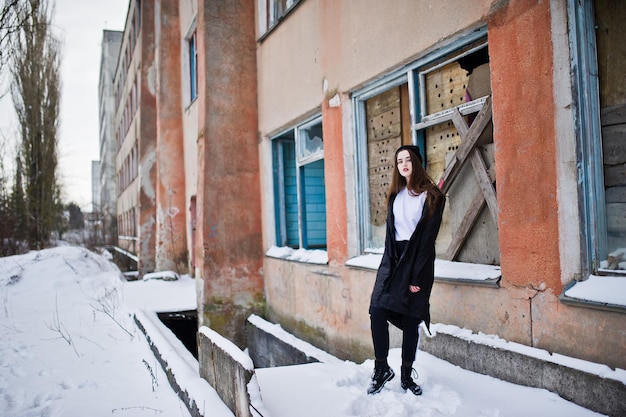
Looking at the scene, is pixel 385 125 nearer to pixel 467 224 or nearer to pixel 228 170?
pixel 467 224

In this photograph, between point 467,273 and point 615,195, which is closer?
point 615,195

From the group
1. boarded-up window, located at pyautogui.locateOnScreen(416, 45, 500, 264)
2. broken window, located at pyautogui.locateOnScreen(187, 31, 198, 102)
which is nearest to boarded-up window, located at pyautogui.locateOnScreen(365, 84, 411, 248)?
boarded-up window, located at pyautogui.locateOnScreen(416, 45, 500, 264)

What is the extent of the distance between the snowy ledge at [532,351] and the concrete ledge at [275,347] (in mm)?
2077

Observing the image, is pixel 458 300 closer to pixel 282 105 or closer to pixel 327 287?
pixel 327 287

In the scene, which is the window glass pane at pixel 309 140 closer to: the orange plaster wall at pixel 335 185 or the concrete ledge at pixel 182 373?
the orange plaster wall at pixel 335 185

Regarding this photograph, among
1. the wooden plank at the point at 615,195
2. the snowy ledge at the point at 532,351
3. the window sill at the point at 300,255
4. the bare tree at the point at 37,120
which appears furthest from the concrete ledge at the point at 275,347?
the bare tree at the point at 37,120

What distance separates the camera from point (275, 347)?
7.04 m

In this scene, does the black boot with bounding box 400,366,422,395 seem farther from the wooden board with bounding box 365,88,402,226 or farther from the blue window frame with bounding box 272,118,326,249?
the blue window frame with bounding box 272,118,326,249

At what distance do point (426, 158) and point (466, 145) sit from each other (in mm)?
691

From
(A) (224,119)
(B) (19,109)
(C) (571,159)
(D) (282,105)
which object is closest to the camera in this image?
(C) (571,159)

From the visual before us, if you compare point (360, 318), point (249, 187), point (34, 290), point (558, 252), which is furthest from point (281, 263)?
point (34, 290)

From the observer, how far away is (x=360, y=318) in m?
5.43

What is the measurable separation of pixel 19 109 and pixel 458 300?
20434mm

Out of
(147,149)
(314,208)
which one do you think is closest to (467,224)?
(314,208)
